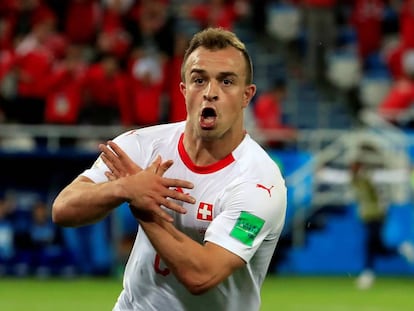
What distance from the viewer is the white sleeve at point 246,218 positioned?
512 cm

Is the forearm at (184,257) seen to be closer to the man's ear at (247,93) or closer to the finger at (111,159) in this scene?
the finger at (111,159)

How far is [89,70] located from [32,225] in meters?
2.73

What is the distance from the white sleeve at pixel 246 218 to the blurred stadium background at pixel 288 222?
7.70 meters

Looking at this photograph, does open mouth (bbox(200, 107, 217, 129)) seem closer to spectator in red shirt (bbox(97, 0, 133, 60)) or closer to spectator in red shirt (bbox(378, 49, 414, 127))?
spectator in red shirt (bbox(97, 0, 133, 60))

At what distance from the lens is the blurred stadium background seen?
14.6 metres

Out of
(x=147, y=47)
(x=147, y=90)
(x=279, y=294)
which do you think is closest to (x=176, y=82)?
(x=147, y=90)

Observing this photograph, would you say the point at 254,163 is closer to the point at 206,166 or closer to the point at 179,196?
the point at 206,166

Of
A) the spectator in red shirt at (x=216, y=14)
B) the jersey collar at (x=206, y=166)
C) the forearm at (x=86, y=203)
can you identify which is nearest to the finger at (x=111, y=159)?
the forearm at (x=86, y=203)

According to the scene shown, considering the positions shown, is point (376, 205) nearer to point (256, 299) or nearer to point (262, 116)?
point (262, 116)

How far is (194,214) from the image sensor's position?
5.30 meters

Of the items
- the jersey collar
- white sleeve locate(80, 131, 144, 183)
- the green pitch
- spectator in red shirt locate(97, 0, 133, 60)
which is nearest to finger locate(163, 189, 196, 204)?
the jersey collar

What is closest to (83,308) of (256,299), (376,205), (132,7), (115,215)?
(115,215)

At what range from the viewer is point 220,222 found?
514 centimetres

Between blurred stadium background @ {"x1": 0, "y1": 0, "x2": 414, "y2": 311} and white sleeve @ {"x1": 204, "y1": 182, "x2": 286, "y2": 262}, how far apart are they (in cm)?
770
